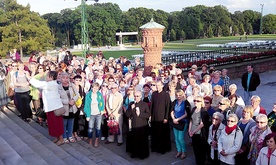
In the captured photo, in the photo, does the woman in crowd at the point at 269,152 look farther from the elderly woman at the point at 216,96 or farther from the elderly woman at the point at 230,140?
the elderly woman at the point at 216,96

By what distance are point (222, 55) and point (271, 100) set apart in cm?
694

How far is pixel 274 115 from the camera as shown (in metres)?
4.99

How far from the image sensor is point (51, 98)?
5.94 meters

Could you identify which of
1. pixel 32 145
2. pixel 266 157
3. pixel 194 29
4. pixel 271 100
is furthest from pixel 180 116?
pixel 194 29

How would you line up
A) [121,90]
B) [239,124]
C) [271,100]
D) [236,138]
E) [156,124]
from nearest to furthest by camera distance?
[236,138] < [239,124] < [156,124] < [121,90] < [271,100]

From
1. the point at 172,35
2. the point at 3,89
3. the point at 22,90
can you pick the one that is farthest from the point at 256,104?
the point at 172,35

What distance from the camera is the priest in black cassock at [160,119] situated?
6.07m

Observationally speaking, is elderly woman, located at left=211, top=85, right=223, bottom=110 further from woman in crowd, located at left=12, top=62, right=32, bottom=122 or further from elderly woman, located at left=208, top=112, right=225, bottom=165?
woman in crowd, located at left=12, top=62, right=32, bottom=122

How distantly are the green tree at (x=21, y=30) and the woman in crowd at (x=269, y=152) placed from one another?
1350 inches

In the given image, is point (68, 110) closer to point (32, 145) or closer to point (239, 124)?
point (32, 145)

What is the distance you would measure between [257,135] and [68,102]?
153 inches

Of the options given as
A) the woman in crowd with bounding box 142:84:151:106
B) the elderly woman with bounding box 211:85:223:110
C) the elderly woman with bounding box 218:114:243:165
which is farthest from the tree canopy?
the elderly woman with bounding box 218:114:243:165

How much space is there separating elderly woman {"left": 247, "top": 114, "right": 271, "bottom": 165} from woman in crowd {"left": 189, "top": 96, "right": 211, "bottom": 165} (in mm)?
987

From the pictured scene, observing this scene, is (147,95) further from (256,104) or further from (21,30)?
(21,30)
